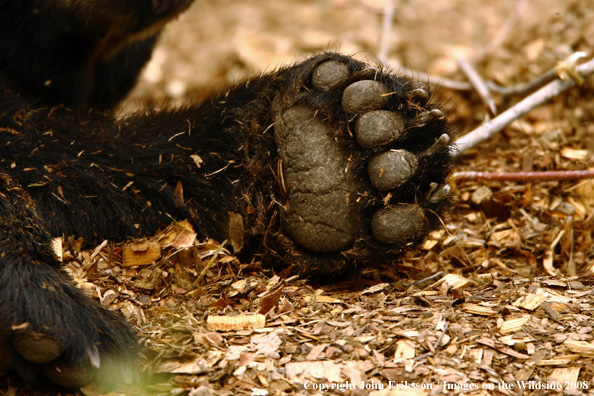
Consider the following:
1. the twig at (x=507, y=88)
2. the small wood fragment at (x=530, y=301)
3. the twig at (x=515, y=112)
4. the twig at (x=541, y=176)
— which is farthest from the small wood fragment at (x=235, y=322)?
the twig at (x=507, y=88)

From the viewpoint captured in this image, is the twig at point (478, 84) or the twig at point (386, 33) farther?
the twig at point (386, 33)

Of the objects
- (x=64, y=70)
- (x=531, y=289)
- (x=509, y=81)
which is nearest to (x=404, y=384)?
(x=531, y=289)

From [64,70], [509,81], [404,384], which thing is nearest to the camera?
[404,384]

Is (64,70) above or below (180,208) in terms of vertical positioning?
above

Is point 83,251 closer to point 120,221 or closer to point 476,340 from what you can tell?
point 120,221

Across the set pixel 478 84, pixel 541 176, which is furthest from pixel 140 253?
pixel 478 84

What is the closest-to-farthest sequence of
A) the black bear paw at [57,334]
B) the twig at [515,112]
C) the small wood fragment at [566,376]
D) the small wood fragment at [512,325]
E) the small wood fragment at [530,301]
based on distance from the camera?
the black bear paw at [57,334] → the small wood fragment at [566,376] → the small wood fragment at [512,325] → the small wood fragment at [530,301] → the twig at [515,112]

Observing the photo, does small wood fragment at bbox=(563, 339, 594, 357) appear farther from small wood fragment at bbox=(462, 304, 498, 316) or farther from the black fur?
the black fur

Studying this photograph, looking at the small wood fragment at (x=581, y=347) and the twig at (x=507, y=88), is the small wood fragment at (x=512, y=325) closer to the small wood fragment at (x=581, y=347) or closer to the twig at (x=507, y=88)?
the small wood fragment at (x=581, y=347)
